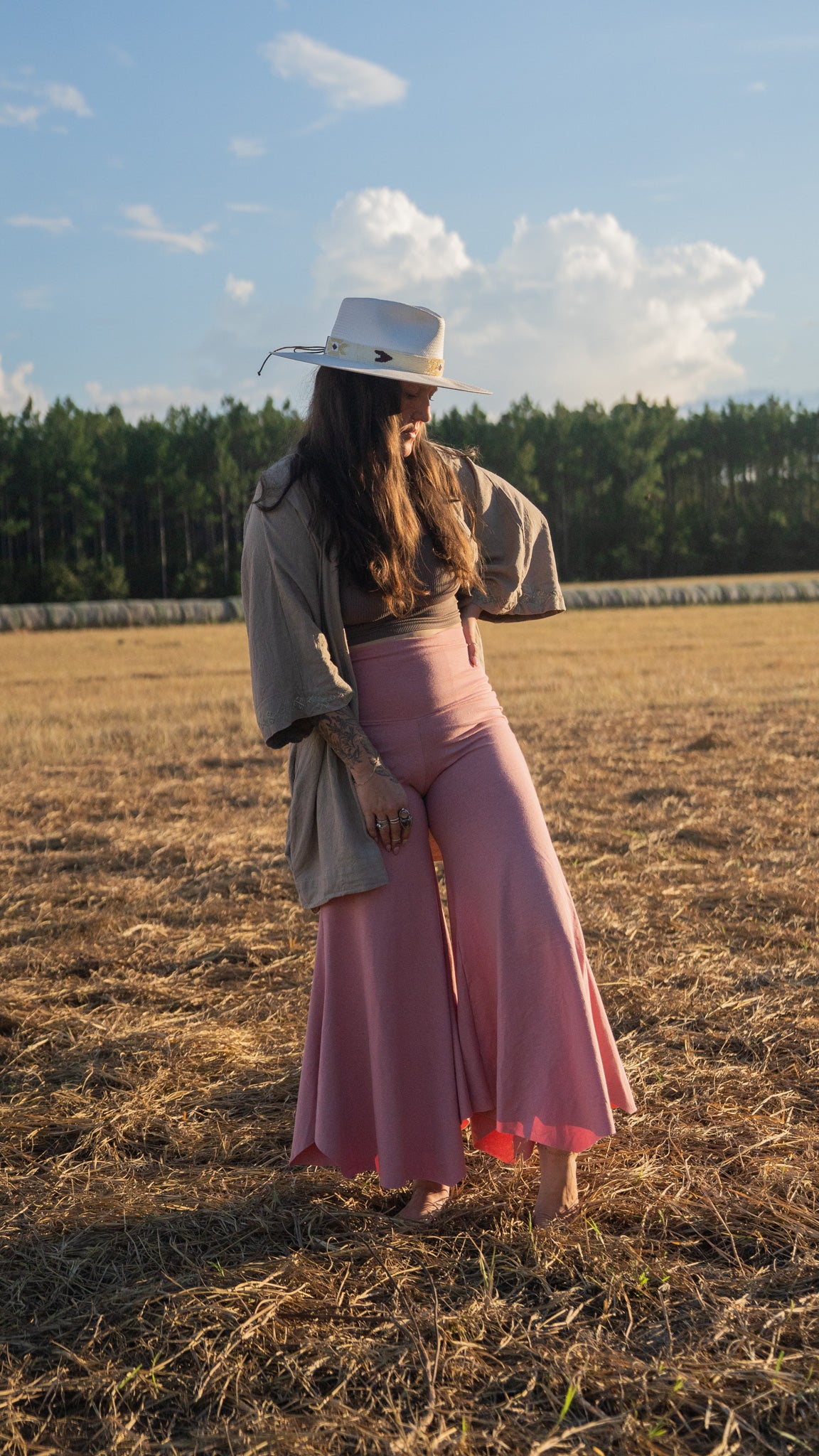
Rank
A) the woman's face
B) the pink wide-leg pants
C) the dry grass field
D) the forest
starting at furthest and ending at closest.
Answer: the forest
the woman's face
the pink wide-leg pants
the dry grass field

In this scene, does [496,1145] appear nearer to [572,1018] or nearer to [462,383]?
[572,1018]

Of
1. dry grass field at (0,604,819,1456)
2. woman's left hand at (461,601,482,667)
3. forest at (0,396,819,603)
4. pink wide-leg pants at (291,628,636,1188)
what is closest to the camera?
dry grass field at (0,604,819,1456)

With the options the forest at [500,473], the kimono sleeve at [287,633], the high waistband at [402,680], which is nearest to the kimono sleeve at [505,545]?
the high waistband at [402,680]

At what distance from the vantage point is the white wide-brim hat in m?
2.85

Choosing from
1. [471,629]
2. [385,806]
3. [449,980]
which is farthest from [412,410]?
[449,980]

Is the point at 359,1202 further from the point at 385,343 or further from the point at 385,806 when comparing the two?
the point at 385,343

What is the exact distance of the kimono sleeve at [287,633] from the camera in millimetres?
2855

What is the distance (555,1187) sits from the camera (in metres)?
2.92

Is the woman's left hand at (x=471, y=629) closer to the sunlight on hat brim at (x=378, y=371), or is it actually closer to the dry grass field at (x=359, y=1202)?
the sunlight on hat brim at (x=378, y=371)

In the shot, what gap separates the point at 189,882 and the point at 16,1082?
2.53 metres

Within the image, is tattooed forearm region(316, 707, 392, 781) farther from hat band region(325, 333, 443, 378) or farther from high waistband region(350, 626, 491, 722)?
hat band region(325, 333, 443, 378)

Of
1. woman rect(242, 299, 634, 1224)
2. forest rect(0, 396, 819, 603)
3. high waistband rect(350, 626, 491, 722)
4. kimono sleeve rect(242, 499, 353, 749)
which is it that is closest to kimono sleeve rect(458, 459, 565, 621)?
woman rect(242, 299, 634, 1224)

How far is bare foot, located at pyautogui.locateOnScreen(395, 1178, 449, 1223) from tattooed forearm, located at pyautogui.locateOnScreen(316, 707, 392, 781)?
3.26 ft

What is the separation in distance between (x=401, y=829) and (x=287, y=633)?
0.53 metres
